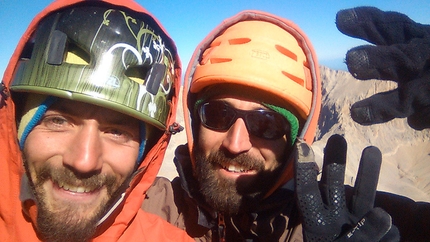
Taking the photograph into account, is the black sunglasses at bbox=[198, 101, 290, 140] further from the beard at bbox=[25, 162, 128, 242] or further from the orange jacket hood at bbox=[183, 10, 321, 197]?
the beard at bbox=[25, 162, 128, 242]

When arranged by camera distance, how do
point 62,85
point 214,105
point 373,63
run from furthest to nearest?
1. point 214,105
2. point 62,85
3. point 373,63

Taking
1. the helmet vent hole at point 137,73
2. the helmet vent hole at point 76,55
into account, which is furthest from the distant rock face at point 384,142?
the helmet vent hole at point 76,55

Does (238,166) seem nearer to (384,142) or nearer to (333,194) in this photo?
(333,194)

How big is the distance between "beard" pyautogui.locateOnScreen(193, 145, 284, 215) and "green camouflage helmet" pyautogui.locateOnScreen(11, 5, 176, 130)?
22.7 inches

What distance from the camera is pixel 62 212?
1.79 meters

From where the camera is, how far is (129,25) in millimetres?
1979

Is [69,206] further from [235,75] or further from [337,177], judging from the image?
[337,177]

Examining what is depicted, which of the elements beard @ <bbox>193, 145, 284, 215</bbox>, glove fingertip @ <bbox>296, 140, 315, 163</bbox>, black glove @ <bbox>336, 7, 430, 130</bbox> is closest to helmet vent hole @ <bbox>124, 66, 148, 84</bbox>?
beard @ <bbox>193, 145, 284, 215</bbox>

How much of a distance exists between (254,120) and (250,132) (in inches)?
4.1

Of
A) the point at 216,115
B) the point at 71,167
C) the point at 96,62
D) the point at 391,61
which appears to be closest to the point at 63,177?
the point at 71,167

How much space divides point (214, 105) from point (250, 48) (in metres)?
0.53

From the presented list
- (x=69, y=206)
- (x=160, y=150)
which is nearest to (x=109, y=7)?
(x=160, y=150)

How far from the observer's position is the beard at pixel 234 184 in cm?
223

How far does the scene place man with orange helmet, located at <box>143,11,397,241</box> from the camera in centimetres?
218
